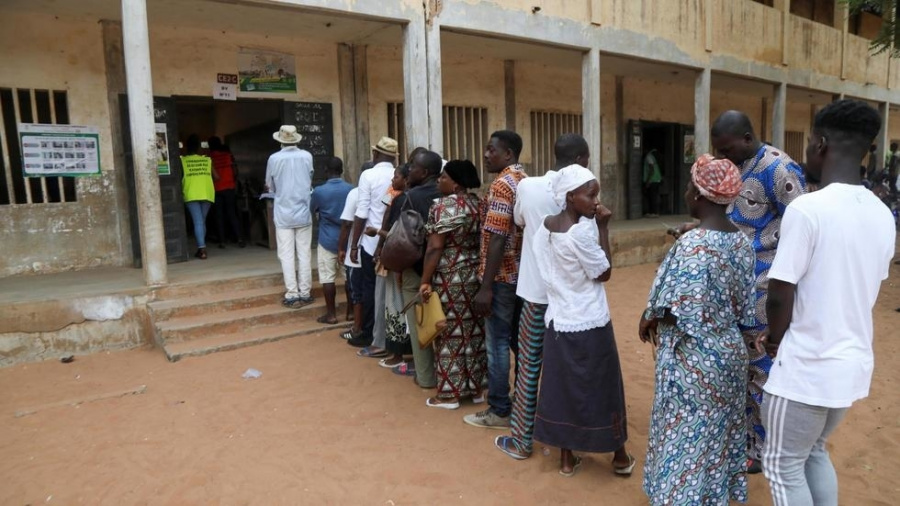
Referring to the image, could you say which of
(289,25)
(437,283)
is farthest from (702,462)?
(289,25)

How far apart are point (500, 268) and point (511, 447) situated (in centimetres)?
100

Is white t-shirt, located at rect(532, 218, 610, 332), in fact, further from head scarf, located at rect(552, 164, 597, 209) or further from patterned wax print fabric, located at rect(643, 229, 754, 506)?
patterned wax print fabric, located at rect(643, 229, 754, 506)

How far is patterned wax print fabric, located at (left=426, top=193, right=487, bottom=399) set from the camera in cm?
370

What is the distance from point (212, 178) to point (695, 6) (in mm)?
8057

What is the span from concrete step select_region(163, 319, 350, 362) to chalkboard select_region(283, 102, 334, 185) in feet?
10.2

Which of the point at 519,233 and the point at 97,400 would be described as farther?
the point at 97,400

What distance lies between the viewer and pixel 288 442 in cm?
363

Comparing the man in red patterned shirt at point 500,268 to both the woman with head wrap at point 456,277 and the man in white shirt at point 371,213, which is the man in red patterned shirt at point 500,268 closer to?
the woman with head wrap at point 456,277

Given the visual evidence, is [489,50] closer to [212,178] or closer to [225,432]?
[212,178]

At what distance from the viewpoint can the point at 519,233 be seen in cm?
356

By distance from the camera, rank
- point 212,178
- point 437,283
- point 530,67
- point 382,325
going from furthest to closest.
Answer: point 530,67 → point 212,178 → point 382,325 → point 437,283

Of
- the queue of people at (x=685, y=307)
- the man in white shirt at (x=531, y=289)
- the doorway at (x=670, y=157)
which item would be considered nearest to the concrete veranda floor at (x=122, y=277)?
the queue of people at (x=685, y=307)

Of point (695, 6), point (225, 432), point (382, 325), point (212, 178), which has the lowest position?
point (225, 432)

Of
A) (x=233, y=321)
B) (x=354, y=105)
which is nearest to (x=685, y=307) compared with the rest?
(x=233, y=321)
